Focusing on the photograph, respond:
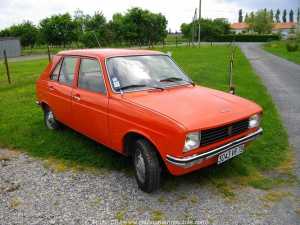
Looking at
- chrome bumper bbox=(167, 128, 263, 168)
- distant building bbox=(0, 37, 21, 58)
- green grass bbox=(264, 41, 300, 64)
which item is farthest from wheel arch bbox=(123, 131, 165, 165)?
distant building bbox=(0, 37, 21, 58)

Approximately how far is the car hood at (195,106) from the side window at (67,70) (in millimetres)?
1590

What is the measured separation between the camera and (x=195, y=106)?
13.7ft

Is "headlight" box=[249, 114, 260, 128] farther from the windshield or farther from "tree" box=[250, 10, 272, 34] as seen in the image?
"tree" box=[250, 10, 272, 34]

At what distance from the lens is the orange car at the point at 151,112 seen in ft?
12.5

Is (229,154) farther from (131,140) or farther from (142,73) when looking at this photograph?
(142,73)

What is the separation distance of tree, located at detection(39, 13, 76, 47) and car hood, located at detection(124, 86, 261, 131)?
4433 cm

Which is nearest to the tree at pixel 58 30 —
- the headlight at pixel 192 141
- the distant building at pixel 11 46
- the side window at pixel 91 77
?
the distant building at pixel 11 46

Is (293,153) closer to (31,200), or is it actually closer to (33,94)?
(31,200)

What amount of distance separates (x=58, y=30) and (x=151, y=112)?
4627cm

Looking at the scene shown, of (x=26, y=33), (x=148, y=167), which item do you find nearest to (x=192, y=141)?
(x=148, y=167)

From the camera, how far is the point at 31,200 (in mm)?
4133

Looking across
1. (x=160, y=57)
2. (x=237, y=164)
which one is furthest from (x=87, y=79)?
(x=237, y=164)

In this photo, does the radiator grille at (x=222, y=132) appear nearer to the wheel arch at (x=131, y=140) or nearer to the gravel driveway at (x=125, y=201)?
the wheel arch at (x=131, y=140)

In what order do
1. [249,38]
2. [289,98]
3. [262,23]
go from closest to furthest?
[289,98] → [249,38] → [262,23]
